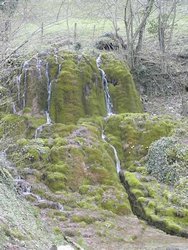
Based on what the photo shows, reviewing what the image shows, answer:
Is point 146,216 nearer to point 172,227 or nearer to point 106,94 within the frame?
point 172,227

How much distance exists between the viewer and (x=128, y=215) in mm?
14516

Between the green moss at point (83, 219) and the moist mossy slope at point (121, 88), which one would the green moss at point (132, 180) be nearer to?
the green moss at point (83, 219)

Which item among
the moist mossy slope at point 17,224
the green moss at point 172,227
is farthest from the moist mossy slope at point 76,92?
the moist mossy slope at point 17,224

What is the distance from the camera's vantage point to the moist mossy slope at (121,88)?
22.8m

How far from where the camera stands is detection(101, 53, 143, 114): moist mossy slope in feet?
74.8

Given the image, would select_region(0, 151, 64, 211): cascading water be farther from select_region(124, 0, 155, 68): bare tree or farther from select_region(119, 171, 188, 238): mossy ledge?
select_region(124, 0, 155, 68): bare tree

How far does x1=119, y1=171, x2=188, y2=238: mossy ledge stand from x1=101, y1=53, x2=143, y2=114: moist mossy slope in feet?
21.9

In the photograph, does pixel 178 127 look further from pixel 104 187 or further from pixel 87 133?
pixel 104 187

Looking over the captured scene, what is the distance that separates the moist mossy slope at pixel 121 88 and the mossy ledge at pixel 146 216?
668 cm

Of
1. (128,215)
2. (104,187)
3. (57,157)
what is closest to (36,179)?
(57,157)

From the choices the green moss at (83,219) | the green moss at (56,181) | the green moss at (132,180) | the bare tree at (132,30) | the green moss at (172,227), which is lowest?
the green moss at (172,227)

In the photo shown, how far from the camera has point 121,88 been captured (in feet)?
76.5

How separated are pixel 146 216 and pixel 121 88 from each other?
34.6 feet

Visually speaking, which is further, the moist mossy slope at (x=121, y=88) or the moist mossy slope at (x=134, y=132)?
the moist mossy slope at (x=121, y=88)
